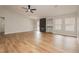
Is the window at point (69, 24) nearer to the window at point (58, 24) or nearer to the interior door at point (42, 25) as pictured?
the window at point (58, 24)

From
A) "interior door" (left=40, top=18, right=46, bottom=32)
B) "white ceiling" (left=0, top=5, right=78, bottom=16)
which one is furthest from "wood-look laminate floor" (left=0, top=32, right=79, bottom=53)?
"white ceiling" (left=0, top=5, right=78, bottom=16)

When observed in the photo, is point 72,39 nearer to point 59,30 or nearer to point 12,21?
point 59,30

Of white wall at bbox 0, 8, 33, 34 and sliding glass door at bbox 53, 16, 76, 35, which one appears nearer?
sliding glass door at bbox 53, 16, 76, 35

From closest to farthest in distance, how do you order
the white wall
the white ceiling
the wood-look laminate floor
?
the white ceiling → the wood-look laminate floor → the white wall

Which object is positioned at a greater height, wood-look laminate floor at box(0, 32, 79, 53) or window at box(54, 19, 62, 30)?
window at box(54, 19, 62, 30)

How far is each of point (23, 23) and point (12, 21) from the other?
47 centimetres

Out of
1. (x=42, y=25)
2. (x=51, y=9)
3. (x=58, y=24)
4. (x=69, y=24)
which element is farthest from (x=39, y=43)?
(x=51, y=9)

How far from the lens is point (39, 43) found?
378 centimetres

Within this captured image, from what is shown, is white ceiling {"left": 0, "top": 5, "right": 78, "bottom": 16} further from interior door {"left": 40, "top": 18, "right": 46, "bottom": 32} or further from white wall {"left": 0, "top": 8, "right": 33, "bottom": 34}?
white wall {"left": 0, "top": 8, "right": 33, "bottom": 34}

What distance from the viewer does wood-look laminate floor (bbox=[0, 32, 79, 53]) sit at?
318 cm

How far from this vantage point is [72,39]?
321cm

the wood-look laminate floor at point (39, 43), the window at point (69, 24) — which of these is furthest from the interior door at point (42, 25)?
the window at point (69, 24)

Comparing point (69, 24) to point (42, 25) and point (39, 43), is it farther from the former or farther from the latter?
point (39, 43)
